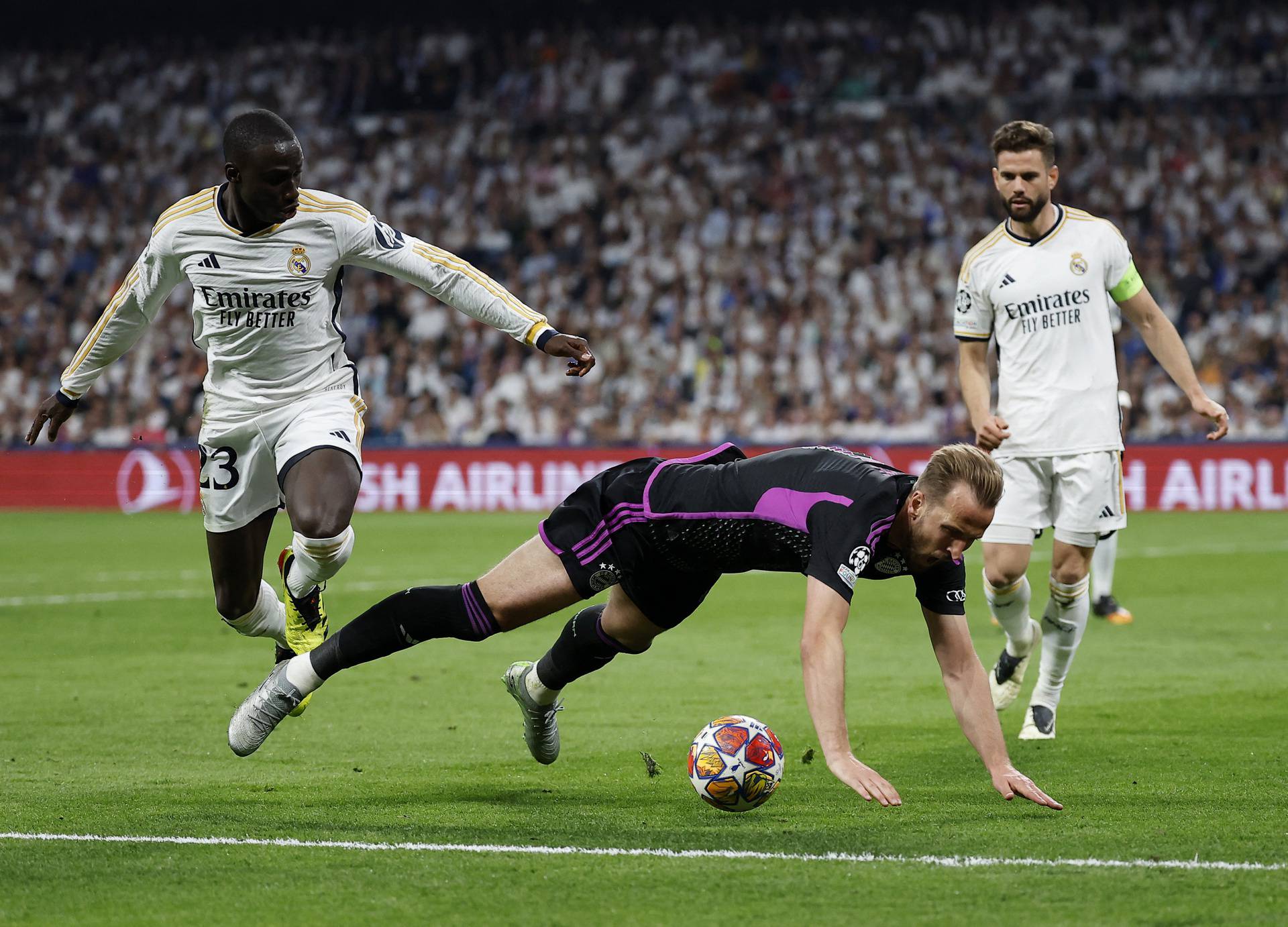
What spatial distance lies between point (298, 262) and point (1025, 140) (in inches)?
132

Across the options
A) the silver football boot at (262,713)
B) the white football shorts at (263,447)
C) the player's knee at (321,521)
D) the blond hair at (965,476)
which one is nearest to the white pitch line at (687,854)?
the silver football boot at (262,713)

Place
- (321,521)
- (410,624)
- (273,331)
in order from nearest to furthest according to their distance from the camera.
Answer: (410,624)
(321,521)
(273,331)

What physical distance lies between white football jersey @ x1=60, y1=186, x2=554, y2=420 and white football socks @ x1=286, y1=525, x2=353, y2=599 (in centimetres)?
69

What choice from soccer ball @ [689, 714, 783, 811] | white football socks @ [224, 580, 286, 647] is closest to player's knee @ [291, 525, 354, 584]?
white football socks @ [224, 580, 286, 647]

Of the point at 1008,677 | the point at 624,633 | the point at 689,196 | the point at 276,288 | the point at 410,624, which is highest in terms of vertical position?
the point at 689,196

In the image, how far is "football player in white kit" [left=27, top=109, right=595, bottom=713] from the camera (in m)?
6.61

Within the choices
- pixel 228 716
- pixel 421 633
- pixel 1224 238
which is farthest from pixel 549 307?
pixel 421 633

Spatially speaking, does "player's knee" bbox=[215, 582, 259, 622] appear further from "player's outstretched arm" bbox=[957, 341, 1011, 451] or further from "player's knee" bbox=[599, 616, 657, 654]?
"player's outstretched arm" bbox=[957, 341, 1011, 451]

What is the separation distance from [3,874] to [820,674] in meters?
2.47

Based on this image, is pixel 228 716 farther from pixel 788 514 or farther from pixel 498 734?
pixel 788 514

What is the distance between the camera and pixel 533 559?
5824mm

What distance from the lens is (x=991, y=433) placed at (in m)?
7.35

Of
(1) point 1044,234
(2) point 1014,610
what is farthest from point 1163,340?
(2) point 1014,610

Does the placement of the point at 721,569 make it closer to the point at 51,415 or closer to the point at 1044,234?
the point at 1044,234
